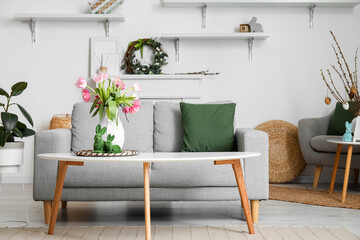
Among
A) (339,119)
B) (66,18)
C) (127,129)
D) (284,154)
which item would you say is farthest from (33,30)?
(339,119)

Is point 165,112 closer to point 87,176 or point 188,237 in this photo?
point 87,176

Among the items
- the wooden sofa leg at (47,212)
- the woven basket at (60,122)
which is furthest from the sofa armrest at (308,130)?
the wooden sofa leg at (47,212)

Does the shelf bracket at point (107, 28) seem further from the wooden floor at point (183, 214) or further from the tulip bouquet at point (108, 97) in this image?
the tulip bouquet at point (108, 97)

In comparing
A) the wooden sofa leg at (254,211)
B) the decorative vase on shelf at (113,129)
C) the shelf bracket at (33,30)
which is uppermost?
the shelf bracket at (33,30)

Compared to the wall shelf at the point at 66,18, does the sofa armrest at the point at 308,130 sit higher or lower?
lower

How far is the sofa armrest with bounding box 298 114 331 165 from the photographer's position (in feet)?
15.4

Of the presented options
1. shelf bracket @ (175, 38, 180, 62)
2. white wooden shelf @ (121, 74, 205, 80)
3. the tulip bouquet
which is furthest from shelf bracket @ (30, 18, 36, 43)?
the tulip bouquet

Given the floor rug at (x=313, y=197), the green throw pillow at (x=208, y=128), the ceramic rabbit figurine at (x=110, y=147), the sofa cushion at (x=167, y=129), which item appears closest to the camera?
the ceramic rabbit figurine at (x=110, y=147)

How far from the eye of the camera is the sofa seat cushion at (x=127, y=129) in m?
3.45

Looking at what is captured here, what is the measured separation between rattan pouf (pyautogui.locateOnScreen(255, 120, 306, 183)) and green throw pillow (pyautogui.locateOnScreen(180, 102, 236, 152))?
167cm

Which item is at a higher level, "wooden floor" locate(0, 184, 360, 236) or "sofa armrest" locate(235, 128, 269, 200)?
"sofa armrest" locate(235, 128, 269, 200)

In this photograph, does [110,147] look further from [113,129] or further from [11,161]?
[11,161]

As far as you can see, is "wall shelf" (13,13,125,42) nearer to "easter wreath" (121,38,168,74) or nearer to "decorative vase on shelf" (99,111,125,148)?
"easter wreath" (121,38,168,74)

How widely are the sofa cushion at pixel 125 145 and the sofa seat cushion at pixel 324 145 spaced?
5.82 ft
